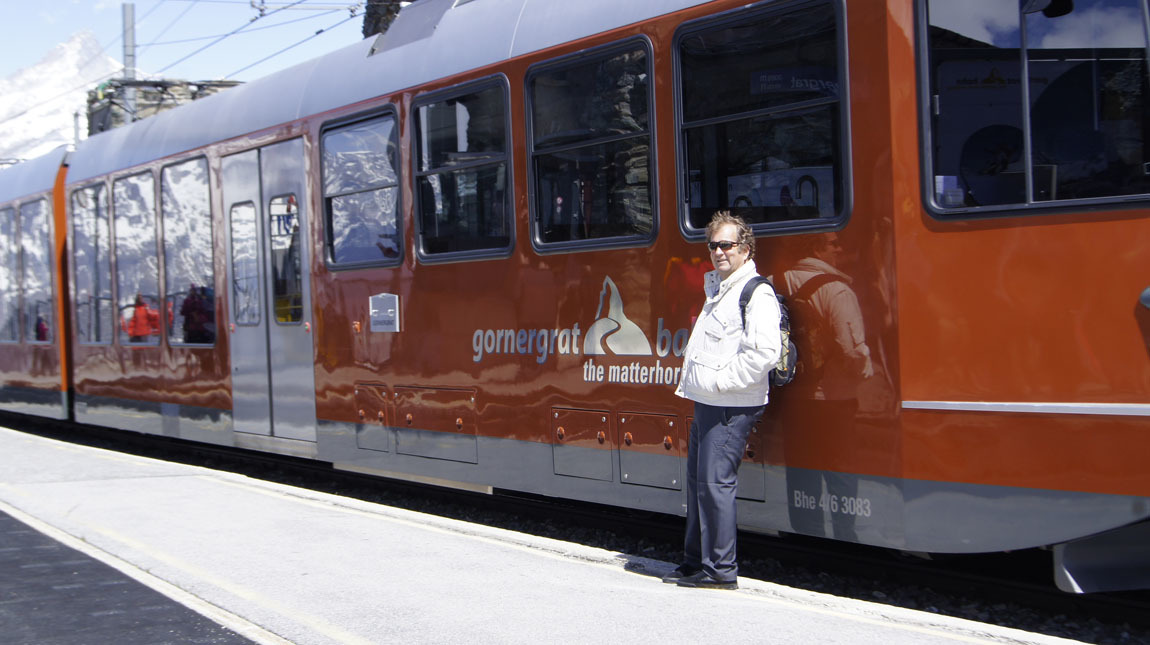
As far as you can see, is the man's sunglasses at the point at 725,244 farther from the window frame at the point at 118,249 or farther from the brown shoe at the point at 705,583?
the window frame at the point at 118,249

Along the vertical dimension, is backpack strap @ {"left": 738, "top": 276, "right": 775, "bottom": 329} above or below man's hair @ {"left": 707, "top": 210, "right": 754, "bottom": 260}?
below

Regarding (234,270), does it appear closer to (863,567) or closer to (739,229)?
(739,229)

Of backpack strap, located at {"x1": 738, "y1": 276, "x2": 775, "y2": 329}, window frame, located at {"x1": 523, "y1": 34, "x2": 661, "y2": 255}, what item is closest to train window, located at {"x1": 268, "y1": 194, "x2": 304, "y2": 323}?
window frame, located at {"x1": 523, "y1": 34, "x2": 661, "y2": 255}

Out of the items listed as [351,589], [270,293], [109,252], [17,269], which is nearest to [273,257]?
[270,293]

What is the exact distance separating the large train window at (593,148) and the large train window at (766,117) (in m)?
0.34

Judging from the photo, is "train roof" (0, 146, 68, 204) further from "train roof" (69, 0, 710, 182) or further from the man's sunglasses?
the man's sunglasses

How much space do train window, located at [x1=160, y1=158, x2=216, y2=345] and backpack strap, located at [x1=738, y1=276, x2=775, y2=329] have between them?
22.4ft

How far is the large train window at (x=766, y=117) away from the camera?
550cm

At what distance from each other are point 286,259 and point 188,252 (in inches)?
81.5

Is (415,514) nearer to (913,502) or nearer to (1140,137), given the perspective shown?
(913,502)

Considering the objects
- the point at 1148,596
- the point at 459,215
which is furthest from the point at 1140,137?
the point at 459,215

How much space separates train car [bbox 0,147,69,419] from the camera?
1423 cm

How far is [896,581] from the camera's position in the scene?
19.9 feet

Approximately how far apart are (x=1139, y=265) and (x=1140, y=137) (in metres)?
0.53
